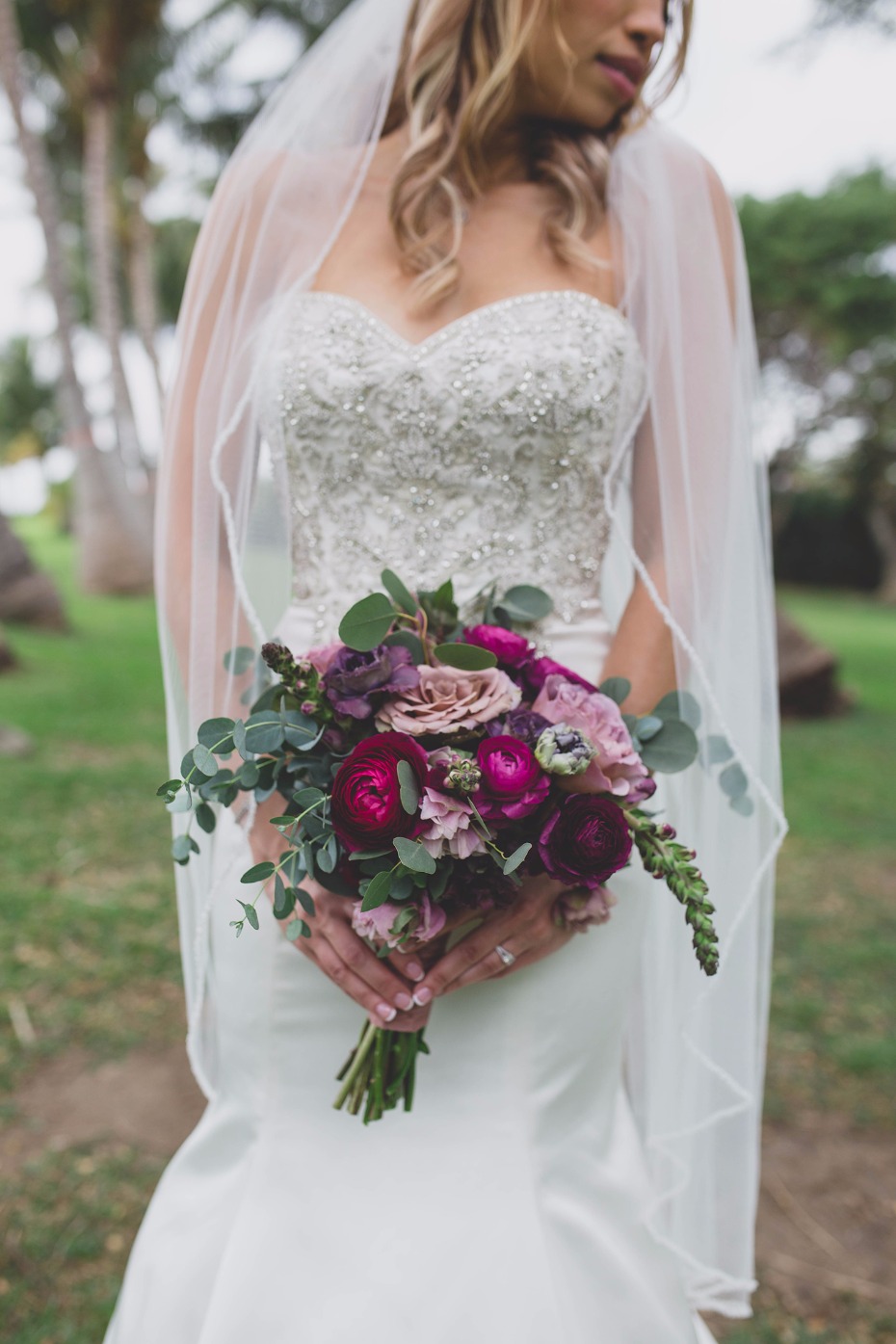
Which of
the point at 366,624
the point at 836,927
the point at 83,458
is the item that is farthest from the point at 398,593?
the point at 83,458

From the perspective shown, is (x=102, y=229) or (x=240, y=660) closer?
(x=240, y=660)

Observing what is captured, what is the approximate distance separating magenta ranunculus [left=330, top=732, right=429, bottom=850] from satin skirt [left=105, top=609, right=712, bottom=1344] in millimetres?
505

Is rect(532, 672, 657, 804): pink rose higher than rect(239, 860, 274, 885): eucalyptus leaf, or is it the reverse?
rect(532, 672, 657, 804): pink rose

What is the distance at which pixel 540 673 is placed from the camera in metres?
1.46

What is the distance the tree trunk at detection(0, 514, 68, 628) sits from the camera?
427 inches

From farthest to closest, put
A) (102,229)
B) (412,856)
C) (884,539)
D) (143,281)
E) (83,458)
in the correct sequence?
1. (884,539)
2. (143,281)
3. (102,229)
4. (83,458)
5. (412,856)

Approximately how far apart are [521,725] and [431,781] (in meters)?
0.16

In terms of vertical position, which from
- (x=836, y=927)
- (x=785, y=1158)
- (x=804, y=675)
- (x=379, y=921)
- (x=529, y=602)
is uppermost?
(x=529, y=602)

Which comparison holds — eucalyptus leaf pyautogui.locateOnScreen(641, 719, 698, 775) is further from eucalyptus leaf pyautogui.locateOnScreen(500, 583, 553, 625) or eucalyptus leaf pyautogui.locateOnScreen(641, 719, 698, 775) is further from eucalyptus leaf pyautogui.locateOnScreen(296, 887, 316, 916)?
eucalyptus leaf pyautogui.locateOnScreen(296, 887, 316, 916)

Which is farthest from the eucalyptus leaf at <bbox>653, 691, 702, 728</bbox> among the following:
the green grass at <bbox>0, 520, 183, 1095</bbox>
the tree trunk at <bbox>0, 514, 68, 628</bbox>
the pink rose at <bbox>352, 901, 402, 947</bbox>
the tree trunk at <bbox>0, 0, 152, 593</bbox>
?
the tree trunk at <bbox>0, 0, 152, 593</bbox>

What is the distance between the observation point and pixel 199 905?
74.7 inches

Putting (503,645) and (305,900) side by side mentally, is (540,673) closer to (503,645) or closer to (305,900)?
(503,645)

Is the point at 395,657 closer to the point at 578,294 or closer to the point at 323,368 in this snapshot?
the point at 323,368

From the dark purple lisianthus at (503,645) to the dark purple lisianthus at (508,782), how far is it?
0.20m
